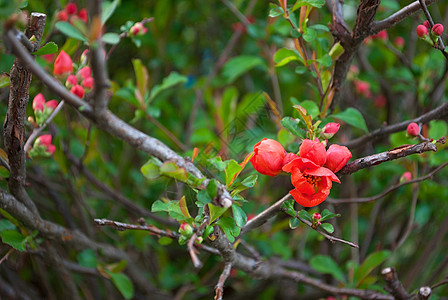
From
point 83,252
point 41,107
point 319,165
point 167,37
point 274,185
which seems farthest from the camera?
point 167,37

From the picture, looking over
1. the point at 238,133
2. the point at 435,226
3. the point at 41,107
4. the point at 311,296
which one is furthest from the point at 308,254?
the point at 41,107

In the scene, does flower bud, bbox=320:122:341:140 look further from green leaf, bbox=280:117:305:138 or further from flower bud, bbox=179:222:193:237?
flower bud, bbox=179:222:193:237

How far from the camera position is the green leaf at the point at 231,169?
72 centimetres

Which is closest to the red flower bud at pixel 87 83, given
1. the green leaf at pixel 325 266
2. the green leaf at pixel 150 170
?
the green leaf at pixel 150 170

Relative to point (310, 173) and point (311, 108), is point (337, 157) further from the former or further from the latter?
point (311, 108)

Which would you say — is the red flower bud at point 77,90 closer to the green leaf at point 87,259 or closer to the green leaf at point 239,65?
the green leaf at point 87,259

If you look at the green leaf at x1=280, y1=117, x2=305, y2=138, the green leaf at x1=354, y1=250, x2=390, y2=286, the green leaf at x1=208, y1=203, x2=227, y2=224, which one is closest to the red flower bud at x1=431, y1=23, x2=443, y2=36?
the green leaf at x1=280, y1=117, x2=305, y2=138

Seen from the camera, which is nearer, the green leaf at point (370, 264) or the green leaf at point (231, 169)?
the green leaf at point (231, 169)

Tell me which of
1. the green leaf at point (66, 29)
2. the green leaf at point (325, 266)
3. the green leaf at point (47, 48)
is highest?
the green leaf at point (66, 29)

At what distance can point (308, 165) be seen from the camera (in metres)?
0.67

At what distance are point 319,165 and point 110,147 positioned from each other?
1.30 metres

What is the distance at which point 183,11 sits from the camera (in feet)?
6.23

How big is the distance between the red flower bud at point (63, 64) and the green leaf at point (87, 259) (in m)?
0.48

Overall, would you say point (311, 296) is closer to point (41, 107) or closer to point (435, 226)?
point (435, 226)
